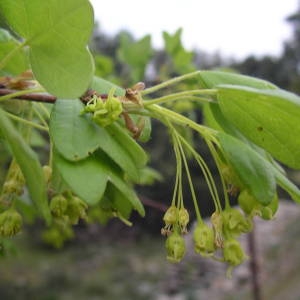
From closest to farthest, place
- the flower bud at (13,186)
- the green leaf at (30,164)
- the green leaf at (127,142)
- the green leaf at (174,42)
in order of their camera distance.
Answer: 1. the green leaf at (30,164)
2. the green leaf at (127,142)
3. the flower bud at (13,186)
4. the green leaf at (174,42)

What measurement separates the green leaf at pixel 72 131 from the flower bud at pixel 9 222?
215mm

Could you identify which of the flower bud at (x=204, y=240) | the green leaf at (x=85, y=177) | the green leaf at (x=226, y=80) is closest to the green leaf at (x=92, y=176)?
the green leaf at (x=85, y=177)

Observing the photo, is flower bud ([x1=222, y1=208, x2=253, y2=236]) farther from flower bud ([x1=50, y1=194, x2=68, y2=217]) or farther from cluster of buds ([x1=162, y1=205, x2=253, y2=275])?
flower bud ([x1=50, y1=194, x2=68, y2=217])

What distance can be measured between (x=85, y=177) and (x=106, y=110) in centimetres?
10

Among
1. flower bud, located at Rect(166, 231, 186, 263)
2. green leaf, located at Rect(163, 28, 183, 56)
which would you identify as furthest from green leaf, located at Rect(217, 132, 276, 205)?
green leaf, located at Rect(163, 28, 183, 56)

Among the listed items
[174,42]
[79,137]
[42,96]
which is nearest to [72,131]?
[79,137]

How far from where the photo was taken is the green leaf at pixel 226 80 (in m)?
0.80

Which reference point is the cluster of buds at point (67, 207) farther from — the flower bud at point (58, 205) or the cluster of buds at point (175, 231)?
the cluster of buds at point (175, 231)

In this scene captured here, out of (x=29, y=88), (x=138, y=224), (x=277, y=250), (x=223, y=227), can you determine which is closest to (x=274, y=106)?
(x=223, y=227)

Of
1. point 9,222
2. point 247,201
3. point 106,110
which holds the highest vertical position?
point 106,110

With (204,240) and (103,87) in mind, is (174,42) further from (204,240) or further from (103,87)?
(204,240)

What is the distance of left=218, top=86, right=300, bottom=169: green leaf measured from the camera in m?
0.70

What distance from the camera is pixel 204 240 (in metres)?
0.78

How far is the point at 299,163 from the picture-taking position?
2.52 ft
